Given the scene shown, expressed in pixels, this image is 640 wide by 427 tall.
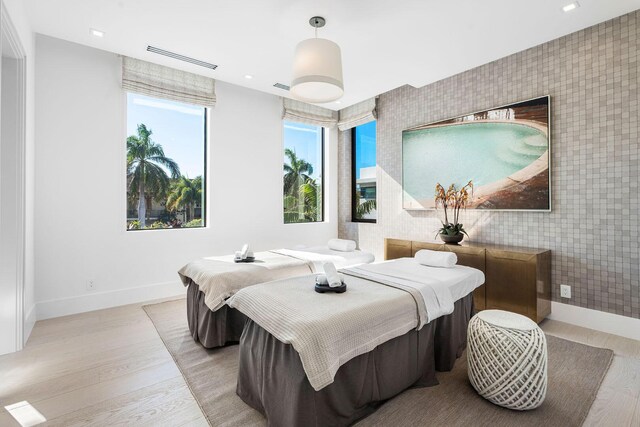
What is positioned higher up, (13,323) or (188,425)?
(13,323)

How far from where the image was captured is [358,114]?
4.91 m

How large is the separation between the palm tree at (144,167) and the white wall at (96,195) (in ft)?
0.53

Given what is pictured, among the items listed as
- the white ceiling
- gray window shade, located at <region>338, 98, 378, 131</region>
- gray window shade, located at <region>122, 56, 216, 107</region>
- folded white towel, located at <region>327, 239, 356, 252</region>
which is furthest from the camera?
gray window shade, located at <region>338, 98, 378, 131</region>

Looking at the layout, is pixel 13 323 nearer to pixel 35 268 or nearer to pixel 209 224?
pixel 35 268

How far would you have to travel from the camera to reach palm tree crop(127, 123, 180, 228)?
3.59 m

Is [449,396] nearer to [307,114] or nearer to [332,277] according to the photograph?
[332,277]

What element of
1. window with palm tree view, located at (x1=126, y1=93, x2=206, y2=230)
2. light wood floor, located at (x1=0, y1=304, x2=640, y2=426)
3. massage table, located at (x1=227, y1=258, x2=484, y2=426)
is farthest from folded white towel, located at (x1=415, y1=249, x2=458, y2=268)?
window with palm tree view, located at (x1=126, y1=93, x2=206, y2=230)

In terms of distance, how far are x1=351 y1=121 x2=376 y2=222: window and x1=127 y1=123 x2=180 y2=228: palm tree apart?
9.54 feet

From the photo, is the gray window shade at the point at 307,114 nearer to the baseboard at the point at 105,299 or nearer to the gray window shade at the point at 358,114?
the gray window shade at the point at 358,114

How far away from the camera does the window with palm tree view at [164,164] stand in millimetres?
3605

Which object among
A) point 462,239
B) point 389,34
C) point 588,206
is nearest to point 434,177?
point 462,239

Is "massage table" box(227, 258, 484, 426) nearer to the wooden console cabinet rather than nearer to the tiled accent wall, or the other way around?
the wooden console cabinet

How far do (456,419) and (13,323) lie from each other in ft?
10.3

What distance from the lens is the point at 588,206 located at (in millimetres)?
2740
